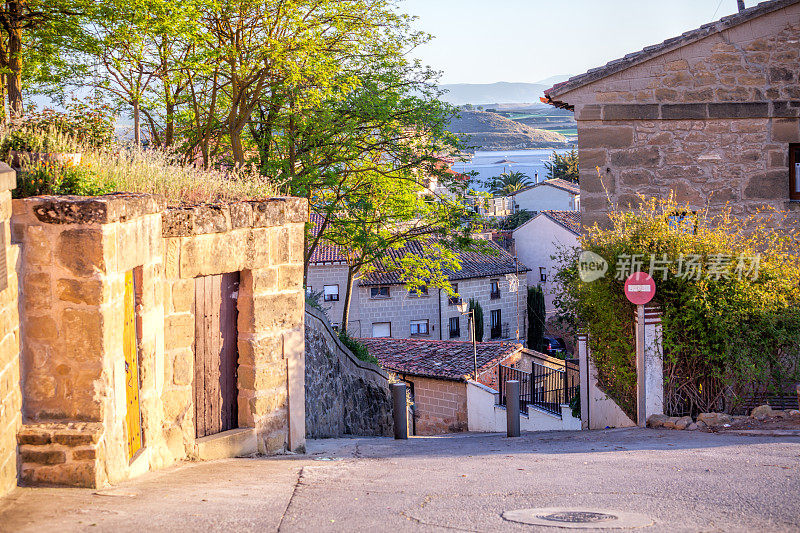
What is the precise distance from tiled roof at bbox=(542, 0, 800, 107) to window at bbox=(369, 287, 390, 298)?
2962cm

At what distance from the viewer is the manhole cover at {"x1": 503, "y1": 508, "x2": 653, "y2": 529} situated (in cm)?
451

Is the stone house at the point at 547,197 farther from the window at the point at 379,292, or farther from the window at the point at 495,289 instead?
the window at the point at 379,292

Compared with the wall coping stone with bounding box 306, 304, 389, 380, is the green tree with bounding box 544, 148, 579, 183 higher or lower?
higher

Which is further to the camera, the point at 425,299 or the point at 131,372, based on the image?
the point at 425,299

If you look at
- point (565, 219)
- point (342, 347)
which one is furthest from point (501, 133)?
point (342, 347)

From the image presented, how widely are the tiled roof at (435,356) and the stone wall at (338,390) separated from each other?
31.4ft

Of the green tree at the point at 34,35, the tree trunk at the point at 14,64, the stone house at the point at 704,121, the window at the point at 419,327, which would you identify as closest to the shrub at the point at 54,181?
the stone house at the point at 704,121

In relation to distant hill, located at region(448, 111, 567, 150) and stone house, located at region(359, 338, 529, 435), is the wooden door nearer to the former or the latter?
stone house, located at region(359, 338, 529, 435)

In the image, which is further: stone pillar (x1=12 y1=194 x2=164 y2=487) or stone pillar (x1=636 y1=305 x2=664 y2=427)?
stone pillar (x1=636 y1=305 x2=664 y2=427)

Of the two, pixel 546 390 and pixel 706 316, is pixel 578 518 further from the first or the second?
pixel 546 390

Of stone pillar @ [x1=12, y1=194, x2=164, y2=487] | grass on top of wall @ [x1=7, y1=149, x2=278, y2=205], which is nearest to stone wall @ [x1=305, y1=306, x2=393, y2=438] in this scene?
grass on top of wall @ [x1=7, y1=149, x2=278, y2=205]

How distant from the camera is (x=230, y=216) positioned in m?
6.94

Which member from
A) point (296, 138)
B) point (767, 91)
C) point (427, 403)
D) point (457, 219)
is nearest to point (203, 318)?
point (767, 91)

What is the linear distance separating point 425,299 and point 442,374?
1861 centimetres
